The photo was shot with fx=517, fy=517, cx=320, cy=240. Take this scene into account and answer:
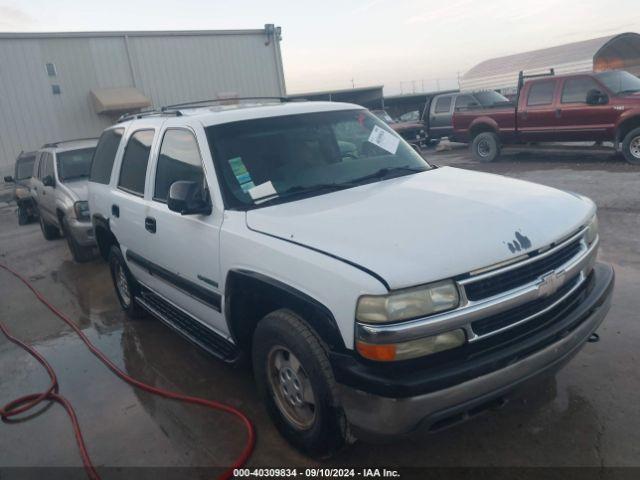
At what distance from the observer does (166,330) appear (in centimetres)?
503

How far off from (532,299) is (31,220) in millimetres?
13100

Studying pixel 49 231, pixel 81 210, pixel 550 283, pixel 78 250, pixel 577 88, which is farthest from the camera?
pixel 577 88

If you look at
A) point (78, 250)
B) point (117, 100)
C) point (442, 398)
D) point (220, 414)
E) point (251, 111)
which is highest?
point (117, 100)

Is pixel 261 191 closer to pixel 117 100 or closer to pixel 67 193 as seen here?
pixel 67 193

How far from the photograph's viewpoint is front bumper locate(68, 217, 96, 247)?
741 cm

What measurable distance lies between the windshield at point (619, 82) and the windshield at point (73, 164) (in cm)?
1047

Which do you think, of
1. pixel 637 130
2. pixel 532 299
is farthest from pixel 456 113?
pixel 532 299

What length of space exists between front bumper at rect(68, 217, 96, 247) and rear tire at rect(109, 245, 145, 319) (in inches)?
87.5

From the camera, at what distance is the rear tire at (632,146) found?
10578 mm

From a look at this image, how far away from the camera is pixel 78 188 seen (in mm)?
7891

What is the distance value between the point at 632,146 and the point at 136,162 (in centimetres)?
1021

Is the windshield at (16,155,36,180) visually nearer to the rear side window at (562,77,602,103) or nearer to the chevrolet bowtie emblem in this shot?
the rear side window at (562,77,602,103)

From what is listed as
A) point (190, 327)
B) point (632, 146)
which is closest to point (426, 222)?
point (190, 327)

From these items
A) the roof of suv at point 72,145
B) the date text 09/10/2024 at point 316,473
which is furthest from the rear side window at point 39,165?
the date text 09/10/2024 at point 316,473
